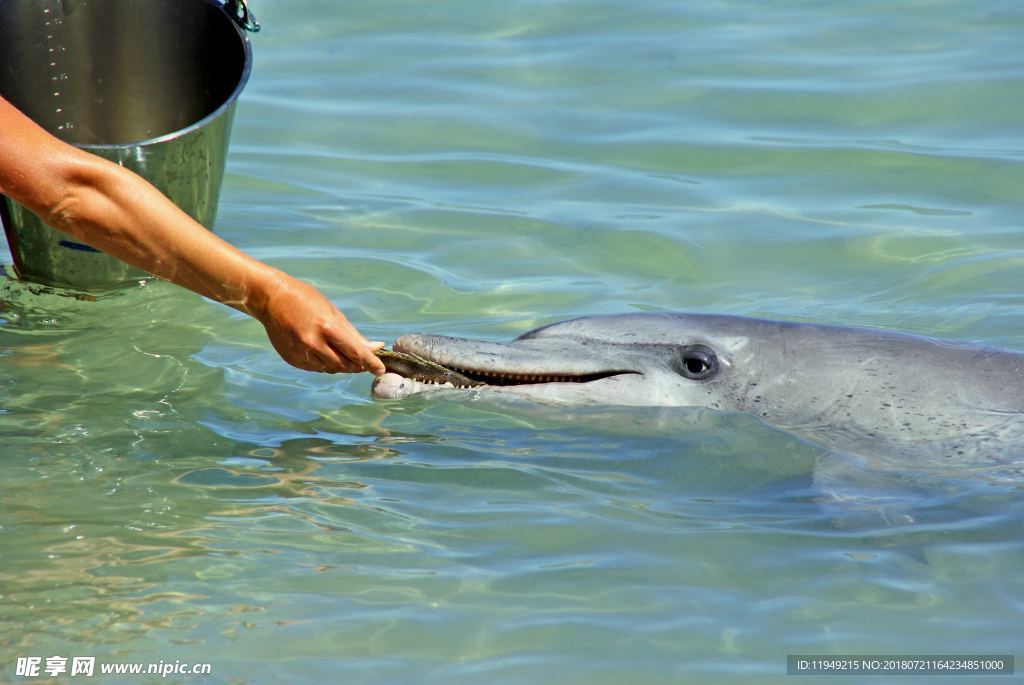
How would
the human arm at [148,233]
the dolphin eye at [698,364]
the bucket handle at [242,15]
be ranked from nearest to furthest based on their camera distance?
the human arm at [148,233]
the dolphin eye at [698,364]
the bucket handle at [242,15]

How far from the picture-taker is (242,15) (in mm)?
8188

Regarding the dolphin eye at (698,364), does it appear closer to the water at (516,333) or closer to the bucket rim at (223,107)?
the water at (516,333)

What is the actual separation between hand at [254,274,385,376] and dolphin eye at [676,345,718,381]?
191cm

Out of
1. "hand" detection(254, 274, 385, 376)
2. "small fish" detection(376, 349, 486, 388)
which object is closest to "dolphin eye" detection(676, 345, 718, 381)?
"small fish" detection(376, 349, 486, 388)

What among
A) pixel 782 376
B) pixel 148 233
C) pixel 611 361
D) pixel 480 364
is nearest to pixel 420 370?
pixel 480 364

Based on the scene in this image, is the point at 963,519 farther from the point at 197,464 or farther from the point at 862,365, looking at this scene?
the point at 197,464

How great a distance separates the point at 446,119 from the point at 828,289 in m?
4.49

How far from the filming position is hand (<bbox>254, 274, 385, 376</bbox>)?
553 centimetres

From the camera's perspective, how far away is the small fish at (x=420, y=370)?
6.60 metres

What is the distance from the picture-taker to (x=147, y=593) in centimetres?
507

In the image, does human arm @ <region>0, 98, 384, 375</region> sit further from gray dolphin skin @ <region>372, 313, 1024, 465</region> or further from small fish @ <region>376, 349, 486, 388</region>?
gray dolphin skin @ <region>372, 313, 1024, 465</region>

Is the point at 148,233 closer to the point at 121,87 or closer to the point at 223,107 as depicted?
the point at 223,107

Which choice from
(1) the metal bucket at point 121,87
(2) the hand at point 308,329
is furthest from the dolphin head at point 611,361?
(1) the metal bucket at point 121,87

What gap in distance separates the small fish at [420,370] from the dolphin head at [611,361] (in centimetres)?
3
